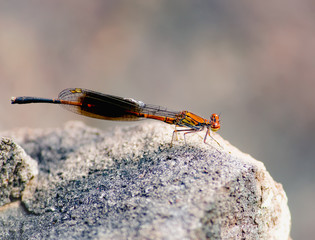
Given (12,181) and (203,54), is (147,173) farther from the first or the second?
(203,54)

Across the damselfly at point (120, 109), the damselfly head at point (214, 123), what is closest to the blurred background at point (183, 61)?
the damselfly at point (120, 109)

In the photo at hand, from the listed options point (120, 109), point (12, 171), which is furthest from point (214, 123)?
point (12, 171)

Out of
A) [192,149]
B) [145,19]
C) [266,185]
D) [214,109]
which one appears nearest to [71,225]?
[192,149]

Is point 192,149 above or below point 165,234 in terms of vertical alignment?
above

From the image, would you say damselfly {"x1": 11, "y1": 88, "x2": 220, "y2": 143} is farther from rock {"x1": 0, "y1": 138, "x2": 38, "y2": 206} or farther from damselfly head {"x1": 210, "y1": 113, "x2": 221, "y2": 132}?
rock {"x1": 0, "y1": 138, "x2": 38, "y2": 206}

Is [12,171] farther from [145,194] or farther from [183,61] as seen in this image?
[183,61]

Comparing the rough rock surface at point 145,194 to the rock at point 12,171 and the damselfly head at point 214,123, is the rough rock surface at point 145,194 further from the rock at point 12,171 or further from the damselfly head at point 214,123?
the damselfly head at point 214,123

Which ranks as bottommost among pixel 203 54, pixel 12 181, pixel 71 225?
pixel 71 225
